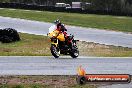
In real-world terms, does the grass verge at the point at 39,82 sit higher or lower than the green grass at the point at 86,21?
higher

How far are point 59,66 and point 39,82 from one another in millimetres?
2967

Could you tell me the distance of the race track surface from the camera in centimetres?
1444

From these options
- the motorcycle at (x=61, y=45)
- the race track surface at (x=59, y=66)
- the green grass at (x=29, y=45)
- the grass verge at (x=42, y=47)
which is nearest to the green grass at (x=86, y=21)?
the green grass at (x=29, y=45)

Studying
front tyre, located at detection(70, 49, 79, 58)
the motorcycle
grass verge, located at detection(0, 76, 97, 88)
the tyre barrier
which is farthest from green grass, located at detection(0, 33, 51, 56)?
grass verge, located at detection(0, 76, 97, 88)

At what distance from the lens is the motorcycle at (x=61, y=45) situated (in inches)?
759

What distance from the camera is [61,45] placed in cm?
1984

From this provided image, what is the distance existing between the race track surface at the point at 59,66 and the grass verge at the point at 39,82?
0.71 m

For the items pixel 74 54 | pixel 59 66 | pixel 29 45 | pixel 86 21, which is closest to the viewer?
pixel 59 66

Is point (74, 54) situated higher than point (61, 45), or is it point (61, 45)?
point (61, 45)

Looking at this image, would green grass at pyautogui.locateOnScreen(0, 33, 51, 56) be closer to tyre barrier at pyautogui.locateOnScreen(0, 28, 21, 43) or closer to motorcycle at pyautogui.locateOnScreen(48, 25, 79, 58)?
tyre barrier at pyautogui.locateOnScreen(0, 28, 21, 43)

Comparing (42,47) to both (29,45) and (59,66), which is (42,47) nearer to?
(29,45)

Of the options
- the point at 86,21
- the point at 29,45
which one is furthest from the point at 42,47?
the point at 86,21

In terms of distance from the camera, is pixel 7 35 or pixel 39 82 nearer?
pixel 39 82

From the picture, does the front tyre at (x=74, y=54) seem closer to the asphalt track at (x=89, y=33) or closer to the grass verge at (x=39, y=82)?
the grass verge at (x=39, y=82)
